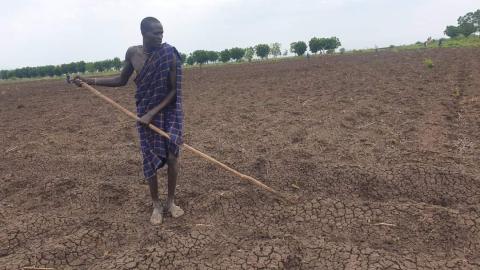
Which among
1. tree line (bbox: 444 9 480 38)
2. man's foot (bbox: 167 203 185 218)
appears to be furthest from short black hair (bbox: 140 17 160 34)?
tree line (bbox: 444 9 480 38)

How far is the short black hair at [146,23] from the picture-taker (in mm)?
3346

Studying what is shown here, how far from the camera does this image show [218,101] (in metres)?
10.7

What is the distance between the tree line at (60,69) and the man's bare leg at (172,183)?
5450cm

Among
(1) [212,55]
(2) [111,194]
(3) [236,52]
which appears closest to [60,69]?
(1) [212,55]

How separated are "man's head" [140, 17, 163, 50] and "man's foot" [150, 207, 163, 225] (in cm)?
153

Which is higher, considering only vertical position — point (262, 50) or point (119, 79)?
point (262, 50)

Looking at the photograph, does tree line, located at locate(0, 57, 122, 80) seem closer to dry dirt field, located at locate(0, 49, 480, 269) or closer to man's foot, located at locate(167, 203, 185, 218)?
dry dirt field, located at locate(0, 49, 480, 269)

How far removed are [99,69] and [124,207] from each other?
6092 cm

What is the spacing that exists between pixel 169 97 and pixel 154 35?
1.78ft

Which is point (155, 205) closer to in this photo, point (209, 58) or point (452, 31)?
point (209, 58)

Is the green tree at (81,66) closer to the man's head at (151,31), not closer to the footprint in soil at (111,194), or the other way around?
the footprint in soil at (111,194)

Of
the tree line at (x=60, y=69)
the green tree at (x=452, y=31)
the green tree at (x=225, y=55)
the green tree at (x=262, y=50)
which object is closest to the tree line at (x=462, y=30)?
the green tree at (x=452, y=31)

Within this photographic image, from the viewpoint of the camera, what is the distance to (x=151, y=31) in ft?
11.0

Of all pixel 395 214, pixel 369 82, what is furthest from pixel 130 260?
pixel 369 82
